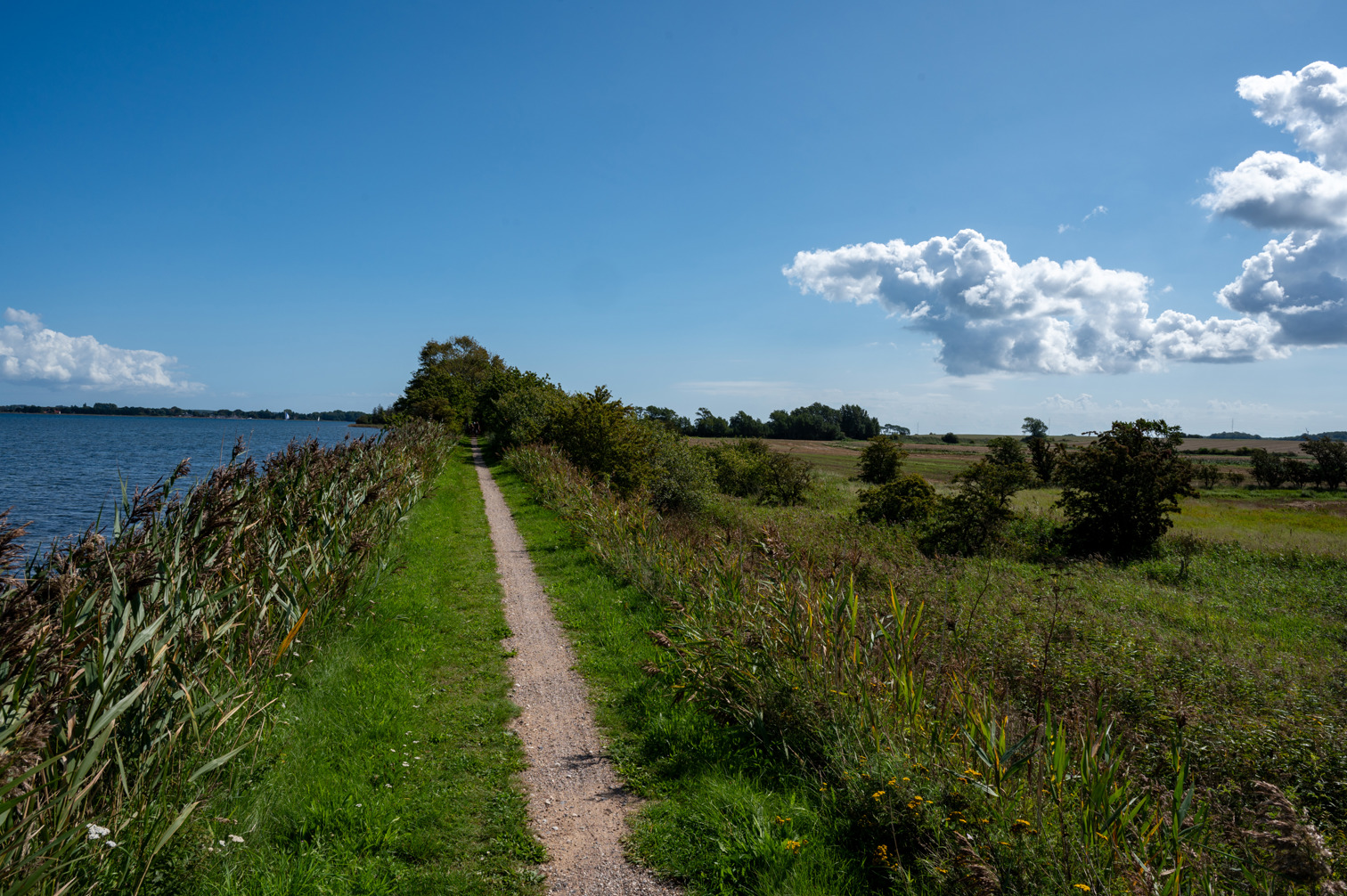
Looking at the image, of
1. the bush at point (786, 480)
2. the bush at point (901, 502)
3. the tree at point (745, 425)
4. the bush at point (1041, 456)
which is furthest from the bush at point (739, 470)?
the tree at point (745, 425)

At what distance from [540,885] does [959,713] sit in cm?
275

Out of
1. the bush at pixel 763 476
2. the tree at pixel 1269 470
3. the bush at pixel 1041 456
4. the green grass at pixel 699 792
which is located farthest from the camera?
the bush at pixel 1041 456

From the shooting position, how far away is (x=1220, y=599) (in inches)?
565

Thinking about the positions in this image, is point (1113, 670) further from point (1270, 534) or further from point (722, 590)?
point (1270, 534)

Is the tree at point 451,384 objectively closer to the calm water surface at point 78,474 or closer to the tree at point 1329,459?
the calm water surface at point 78,474

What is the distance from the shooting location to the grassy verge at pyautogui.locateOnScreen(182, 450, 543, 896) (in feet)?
10.0

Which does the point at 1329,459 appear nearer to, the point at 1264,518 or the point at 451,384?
the point at 1264,518

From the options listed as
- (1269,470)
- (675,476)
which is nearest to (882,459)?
(675,476)

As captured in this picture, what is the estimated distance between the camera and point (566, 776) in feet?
13.8

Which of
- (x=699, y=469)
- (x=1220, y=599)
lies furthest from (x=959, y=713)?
(x=699, y=469)

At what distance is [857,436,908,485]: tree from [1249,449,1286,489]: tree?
25.2 m

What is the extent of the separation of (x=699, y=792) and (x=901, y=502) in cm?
2132

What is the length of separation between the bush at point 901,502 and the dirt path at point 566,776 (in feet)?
61.2

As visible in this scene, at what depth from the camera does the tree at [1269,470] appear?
40469 mm
